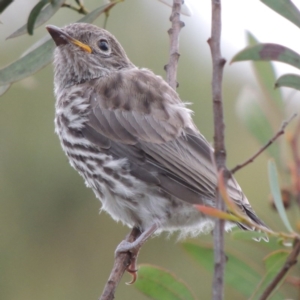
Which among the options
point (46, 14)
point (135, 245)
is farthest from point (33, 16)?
point (135, 245)

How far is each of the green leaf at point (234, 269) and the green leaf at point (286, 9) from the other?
1.08 m

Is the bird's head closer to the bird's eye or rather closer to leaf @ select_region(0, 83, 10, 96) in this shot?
the bird's eye

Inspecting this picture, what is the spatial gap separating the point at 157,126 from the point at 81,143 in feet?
1.56

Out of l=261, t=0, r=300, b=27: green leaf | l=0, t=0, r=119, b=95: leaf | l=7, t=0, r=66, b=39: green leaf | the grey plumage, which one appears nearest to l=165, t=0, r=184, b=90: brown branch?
the grey plumage

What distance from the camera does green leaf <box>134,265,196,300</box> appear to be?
9.77 ft

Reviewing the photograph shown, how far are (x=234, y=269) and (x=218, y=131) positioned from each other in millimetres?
1246

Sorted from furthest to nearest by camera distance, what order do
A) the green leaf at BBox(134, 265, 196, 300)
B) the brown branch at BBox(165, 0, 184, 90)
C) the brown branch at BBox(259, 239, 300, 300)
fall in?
1. the brown branch at BBox(165, 0, 184, 90)
2. the green leaf at BBox(134, 265, 196, 300)
3. the brown branch at BBox(259, 239, 300, 300)

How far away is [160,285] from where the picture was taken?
3023mm

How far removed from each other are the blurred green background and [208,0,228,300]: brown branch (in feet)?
16.6

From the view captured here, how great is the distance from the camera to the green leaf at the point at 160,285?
9.77 feet

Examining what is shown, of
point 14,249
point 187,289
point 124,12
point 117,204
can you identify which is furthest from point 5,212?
point 187,289

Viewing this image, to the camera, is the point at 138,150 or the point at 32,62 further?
the point at 138,150

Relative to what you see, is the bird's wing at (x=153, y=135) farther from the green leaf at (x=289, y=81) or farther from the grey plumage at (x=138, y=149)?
the green leaf at (x=289, y=81)

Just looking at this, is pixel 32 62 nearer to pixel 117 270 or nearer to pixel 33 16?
pixel 33 16
